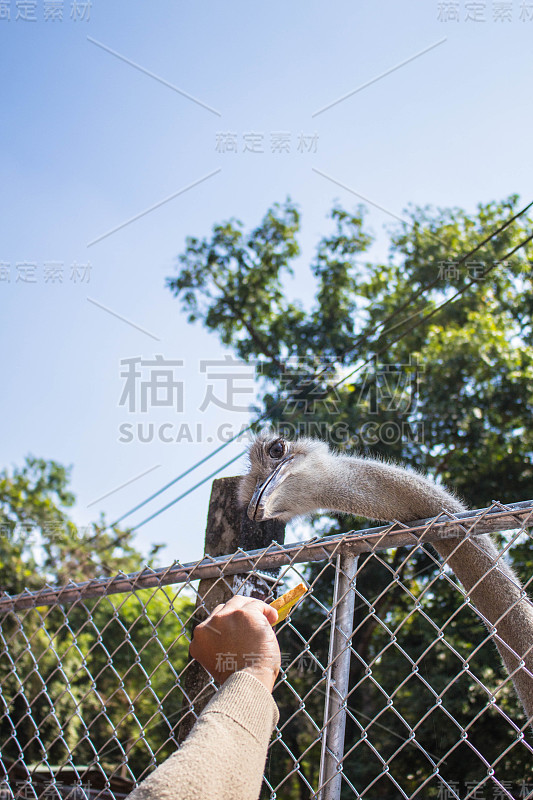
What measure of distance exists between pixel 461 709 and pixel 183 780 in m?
6.45

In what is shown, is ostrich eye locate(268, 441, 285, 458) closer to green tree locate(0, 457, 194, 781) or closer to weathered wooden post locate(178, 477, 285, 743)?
weathered wooden post locate(178, 477, 285, 743)

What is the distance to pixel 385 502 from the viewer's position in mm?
2201

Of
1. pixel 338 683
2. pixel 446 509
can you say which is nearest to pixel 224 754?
pixel 338 683

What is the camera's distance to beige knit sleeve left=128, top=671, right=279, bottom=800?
797 mm

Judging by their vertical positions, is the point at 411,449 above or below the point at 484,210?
below

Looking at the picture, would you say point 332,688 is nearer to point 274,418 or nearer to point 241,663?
point 241,663

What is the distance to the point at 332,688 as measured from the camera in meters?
1.54

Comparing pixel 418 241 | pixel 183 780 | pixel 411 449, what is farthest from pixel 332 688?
pixel 418 241

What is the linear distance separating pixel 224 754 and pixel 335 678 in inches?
29.7

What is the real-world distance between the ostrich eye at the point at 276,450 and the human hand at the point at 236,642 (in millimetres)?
1549

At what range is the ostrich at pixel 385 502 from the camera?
1.84 metres

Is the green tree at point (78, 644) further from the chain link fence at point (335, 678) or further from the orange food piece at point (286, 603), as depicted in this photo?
the orange food piece at point (286, 603)

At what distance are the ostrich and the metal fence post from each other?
10.4 inches

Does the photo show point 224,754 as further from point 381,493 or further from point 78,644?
point 78,644
